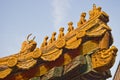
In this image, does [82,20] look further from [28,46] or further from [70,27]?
[28,46]

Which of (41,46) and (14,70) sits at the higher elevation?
(41,46)

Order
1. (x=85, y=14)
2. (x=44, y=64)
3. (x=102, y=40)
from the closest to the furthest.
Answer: (x=102, y=40) < (x=44, y=64) < (x=85, y=14)

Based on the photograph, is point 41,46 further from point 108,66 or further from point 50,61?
point 108,66

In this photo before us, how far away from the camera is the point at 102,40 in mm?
4160

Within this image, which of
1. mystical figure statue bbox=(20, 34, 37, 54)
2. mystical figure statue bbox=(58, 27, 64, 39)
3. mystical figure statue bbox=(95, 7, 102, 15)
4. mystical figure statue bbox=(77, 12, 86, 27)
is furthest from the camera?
mystical figure statue bbox=(20, 34, 37, 54)

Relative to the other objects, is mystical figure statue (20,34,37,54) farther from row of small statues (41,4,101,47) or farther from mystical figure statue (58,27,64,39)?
mystical figure statue (58,27,64,39)

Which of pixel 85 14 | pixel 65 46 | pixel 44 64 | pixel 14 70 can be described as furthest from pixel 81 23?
pixel 14 70

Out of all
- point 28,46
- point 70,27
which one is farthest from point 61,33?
point 28,46

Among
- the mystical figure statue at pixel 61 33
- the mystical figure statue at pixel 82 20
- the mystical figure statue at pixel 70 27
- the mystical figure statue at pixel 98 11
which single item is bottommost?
the mystical figure statue at pixel 61 33

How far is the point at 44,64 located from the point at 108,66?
3.64 feet

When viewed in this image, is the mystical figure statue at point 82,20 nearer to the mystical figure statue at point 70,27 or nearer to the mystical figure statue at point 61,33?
the mystical figure statue at point 70,27

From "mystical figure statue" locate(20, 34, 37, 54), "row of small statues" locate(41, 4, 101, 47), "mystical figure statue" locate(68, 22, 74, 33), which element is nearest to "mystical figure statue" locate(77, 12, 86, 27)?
"row of small statues" locate(41, 4, 101, 47)

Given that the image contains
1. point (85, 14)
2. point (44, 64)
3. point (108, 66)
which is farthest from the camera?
point (85, 14)

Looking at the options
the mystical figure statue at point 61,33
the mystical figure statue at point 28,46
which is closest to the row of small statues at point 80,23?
the mystical figure statue at point 61,33
